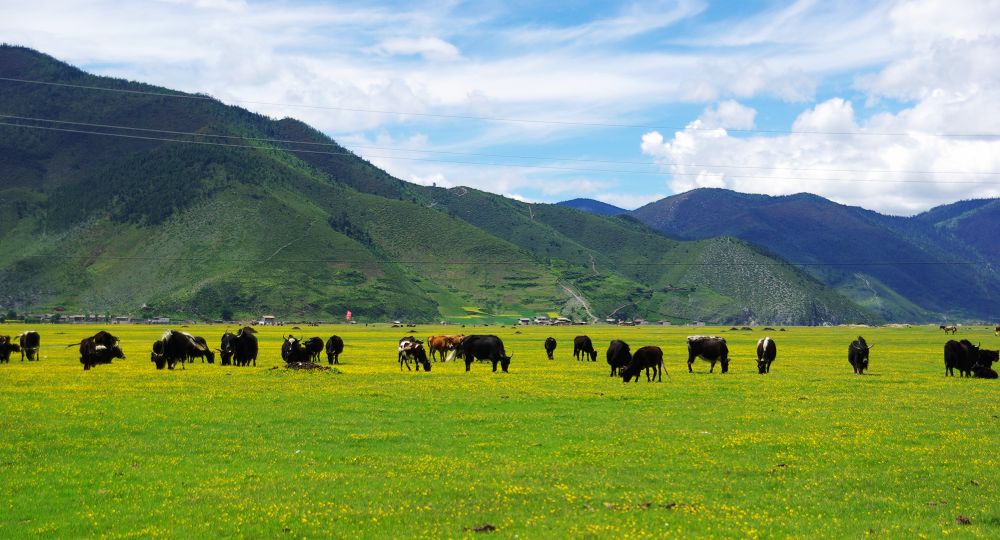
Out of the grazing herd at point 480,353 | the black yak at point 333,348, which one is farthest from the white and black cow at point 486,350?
the black yak at point 333,348

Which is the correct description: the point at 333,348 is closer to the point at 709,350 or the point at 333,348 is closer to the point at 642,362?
the point at 642,362

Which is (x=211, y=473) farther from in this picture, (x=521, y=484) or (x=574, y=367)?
(x=574, y=367)

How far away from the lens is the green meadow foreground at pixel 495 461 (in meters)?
14.1

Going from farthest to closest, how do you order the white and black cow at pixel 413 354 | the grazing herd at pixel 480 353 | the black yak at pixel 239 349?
the black yak at pixel 239 349 → the white and black cow at pixel 413 354 → the grazing herd at pixel 480 353

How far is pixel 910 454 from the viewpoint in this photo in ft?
65.3

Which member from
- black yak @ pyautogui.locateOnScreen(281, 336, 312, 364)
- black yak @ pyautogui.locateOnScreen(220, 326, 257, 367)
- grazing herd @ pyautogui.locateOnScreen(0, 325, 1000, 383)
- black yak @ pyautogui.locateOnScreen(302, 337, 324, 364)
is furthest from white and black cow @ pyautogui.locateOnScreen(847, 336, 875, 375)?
black yak @ pyautogui.locateOnScreen(220, 326, 257, 367)

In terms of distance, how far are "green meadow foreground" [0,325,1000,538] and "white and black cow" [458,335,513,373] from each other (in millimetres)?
10518

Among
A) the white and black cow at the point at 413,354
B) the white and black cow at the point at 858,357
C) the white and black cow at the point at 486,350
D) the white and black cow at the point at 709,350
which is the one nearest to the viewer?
the white and black cow at the point at 858,357

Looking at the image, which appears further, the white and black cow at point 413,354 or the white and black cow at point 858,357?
the white and black cow at point 413,354

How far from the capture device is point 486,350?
151 ft

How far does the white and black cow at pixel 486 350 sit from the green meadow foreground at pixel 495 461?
34.5 feet

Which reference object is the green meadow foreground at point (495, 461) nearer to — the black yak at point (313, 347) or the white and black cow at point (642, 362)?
the white and black cow at point (642, 362)

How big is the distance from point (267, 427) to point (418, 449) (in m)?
5.81

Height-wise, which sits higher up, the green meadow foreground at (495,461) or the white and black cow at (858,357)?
the white and black cow at (858,357)
